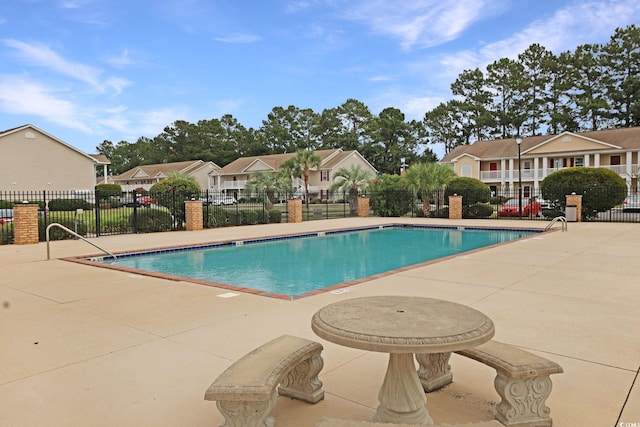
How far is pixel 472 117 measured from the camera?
57.8 m

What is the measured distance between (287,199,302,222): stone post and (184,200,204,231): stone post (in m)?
5.60

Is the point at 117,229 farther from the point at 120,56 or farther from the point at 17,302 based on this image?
the point at 17,302

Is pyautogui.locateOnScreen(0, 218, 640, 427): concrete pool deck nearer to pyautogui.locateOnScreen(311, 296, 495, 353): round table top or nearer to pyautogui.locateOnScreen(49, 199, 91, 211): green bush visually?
pyautogui.locateOnScreen(311, 296, 495, 353): round table top

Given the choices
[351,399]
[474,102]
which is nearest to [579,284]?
[351,399]

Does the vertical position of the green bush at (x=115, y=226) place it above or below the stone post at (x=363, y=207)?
below

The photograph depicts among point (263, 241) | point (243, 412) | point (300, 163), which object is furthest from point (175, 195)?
point (243, 412)

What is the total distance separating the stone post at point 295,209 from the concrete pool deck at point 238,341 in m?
15.1

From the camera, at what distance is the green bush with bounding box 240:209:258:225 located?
892 inches

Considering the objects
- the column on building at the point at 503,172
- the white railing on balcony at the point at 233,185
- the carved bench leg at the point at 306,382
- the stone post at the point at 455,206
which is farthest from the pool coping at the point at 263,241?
the white railing on balcony at the point at 233,185

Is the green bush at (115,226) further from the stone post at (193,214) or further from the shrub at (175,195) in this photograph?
the stone post at (193,214)

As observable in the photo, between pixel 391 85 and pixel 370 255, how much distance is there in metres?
29.4

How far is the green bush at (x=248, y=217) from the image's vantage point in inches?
892

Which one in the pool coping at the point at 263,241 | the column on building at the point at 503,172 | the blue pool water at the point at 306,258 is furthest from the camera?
the column on building at the point at 503,172

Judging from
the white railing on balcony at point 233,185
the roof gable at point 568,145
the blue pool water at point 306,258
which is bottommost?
the blue pool water at point 306,258
